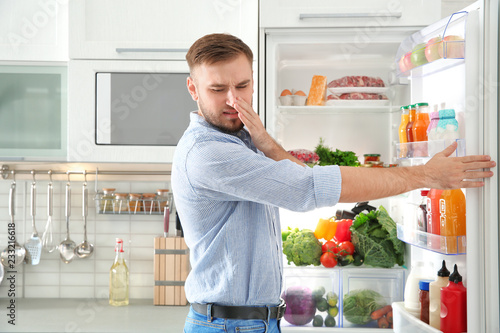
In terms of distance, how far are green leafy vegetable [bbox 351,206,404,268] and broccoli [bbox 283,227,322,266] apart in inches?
6.6

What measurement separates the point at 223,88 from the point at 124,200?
1.32 m

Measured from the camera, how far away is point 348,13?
1883 mm

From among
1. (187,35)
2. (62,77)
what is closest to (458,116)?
(187,35)

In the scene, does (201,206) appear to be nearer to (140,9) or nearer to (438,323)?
(438,323)

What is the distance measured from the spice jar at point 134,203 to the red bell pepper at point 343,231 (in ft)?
3.16

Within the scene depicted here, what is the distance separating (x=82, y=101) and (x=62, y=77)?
171 millimetres

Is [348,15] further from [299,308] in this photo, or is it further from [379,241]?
[299,308]

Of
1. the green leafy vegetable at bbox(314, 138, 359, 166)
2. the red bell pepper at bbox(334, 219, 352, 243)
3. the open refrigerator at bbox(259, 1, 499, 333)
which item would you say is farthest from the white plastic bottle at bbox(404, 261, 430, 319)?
the green leafy vegetable at bbox(314, 138, 359, 166)

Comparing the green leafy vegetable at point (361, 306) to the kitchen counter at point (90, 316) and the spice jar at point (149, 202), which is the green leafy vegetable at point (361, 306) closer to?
the kitchen counter at point (90, 316)

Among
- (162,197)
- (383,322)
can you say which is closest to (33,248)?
(162,197)

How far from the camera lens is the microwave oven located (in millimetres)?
2012

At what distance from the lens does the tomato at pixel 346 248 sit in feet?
6.55

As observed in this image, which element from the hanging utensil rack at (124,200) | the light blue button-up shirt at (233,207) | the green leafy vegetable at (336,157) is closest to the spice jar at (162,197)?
the hanging utensil rack at (124,200)

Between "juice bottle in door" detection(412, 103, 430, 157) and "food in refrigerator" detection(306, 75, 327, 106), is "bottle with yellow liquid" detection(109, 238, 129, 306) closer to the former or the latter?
"food in refrigerator" detection(306, 75, 327, 106)
